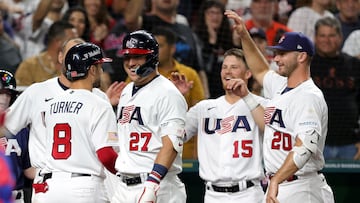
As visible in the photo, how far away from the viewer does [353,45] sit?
10.3 m

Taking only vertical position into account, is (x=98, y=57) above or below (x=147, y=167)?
above

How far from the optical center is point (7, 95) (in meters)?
6.79

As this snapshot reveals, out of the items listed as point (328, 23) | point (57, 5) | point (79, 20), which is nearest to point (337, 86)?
point (328, 23)

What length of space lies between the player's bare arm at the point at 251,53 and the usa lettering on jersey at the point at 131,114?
49.0 inches

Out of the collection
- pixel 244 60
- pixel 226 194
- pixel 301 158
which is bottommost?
pixel 226 194

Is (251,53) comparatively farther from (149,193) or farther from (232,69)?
(149,193)

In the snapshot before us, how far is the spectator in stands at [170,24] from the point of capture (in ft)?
32.6

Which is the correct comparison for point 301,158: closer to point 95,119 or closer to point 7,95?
point 95,119

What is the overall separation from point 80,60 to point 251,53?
1.65m

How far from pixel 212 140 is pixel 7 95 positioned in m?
1.69

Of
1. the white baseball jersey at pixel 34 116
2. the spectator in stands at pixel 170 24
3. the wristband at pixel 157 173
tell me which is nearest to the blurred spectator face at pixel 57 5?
the spectator in stands at pixel 170 24

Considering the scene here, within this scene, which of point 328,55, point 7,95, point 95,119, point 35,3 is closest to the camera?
point 95,119

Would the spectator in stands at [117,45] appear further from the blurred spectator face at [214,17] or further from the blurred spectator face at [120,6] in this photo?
the blurred spectator face at [214,17]

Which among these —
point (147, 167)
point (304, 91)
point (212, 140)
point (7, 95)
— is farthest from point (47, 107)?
point (304, 91)
